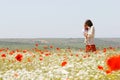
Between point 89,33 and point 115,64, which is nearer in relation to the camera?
point 115,64

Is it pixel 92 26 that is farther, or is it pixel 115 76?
pixel 92 26

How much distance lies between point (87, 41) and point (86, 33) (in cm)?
59

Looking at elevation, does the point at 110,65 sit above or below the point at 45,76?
above

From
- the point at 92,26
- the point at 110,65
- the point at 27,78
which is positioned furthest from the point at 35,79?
the point at 92,26

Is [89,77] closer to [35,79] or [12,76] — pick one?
[35,79]

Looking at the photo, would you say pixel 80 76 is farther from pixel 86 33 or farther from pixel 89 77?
pixel 86 33

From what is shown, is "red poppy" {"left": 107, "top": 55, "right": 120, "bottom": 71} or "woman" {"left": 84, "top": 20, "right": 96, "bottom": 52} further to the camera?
"woman" {"left": 84, "top": 20, "right": 96, "bottom": 52}

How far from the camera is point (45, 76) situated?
26.2ft

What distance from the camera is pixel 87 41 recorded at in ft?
59.9

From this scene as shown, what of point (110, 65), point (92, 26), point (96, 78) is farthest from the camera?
point (92, 26)

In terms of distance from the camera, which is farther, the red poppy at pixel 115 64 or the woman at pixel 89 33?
the woman at pixel 89 33

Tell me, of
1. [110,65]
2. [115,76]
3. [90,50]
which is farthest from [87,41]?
[110,65]

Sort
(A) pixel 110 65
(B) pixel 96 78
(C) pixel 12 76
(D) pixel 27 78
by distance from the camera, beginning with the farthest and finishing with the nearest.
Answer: (C) pixel 12 76, (D) pixel 27 78, (B) pixel 96 78, (A) pixel 110 65

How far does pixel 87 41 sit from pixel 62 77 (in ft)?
35.4
